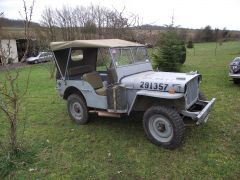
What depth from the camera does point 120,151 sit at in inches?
182

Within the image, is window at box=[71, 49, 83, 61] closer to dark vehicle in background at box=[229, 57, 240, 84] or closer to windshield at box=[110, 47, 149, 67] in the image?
windshield at box=[110, 47, 149, 67]

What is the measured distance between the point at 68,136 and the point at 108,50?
2.04 meters

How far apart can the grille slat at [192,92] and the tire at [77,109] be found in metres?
2.40

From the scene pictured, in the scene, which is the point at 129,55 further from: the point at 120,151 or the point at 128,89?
the point at 120,151

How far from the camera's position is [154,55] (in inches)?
480

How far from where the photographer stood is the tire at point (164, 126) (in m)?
4.33

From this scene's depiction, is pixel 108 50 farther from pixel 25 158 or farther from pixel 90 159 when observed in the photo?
pixel 25 158

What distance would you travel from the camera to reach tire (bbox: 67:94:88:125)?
5.95m

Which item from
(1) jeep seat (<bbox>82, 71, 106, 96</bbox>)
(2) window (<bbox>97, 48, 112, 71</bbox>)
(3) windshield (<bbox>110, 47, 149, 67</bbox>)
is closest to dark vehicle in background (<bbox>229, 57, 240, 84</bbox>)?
(3) windshield (<bbox>110, 47, 149, 67</bbox>)

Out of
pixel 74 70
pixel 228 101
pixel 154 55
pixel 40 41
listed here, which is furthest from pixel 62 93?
pixel 40 41

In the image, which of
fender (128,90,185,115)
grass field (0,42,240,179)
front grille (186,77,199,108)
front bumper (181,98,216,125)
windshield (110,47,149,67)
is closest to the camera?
grass field (0,42,240,179)

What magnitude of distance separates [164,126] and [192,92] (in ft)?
3.16

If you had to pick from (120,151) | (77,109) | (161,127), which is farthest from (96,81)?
(161,127)

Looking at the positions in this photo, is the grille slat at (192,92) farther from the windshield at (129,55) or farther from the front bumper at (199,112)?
the windshield at (129,55)
